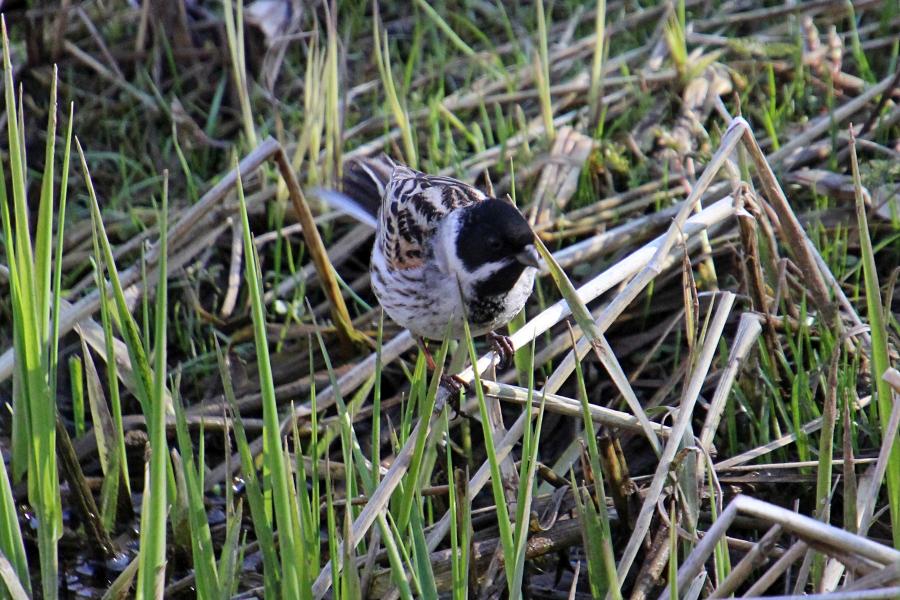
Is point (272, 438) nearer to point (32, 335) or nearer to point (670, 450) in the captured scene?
point (32, 335)

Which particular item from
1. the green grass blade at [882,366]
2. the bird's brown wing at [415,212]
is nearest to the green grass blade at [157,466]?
the bird's brown wing at [415,212]

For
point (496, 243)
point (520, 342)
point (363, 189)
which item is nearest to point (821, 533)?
point (520, 342)

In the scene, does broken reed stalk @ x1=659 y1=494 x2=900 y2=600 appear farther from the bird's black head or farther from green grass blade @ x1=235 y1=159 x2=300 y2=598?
the bird's black head

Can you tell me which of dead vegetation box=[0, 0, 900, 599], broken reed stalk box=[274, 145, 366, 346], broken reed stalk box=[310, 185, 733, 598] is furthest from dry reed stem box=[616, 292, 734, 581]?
broken reed stalk box=[274, 145, 366, 346]

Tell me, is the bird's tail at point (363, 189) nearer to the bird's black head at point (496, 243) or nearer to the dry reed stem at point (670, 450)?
the bird's black head at point (496, 243)

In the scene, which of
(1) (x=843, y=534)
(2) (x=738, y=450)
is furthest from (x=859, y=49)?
(1) (x=843, y=534)
